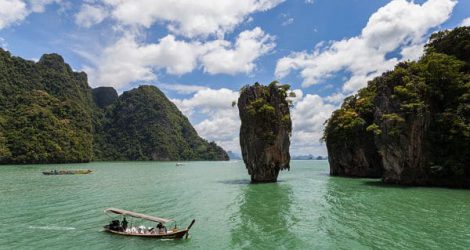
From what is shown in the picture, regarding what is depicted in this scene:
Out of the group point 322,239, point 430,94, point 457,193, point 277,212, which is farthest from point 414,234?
point 430,94

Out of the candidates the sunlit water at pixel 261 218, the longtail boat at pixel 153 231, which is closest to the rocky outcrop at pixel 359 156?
the sunlit water at pixel 261 218

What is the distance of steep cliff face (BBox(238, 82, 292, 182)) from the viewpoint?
160 feet

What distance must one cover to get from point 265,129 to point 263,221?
2483cm

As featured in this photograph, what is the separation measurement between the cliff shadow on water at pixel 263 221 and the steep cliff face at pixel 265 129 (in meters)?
10.2

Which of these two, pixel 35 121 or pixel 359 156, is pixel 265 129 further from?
pixel 35 121

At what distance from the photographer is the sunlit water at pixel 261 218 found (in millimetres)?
19844

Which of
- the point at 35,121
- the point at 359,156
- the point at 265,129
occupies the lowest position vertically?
the point at 359,156

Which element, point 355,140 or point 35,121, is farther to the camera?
point 35,121

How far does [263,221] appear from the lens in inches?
999

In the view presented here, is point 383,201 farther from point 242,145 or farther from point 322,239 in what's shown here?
point 242,145

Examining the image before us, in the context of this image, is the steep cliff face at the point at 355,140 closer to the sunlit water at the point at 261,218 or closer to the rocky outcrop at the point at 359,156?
the rocky outcrop at the point at 359,156

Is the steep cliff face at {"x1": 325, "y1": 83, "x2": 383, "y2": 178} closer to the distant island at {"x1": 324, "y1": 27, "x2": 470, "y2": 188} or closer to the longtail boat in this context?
the distant island at {"x1": 324, "y1": 27, "x2": 470, "y2": 188}

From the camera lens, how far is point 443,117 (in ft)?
137

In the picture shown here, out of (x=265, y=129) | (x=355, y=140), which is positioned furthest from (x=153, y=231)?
(x=355, y=140)
